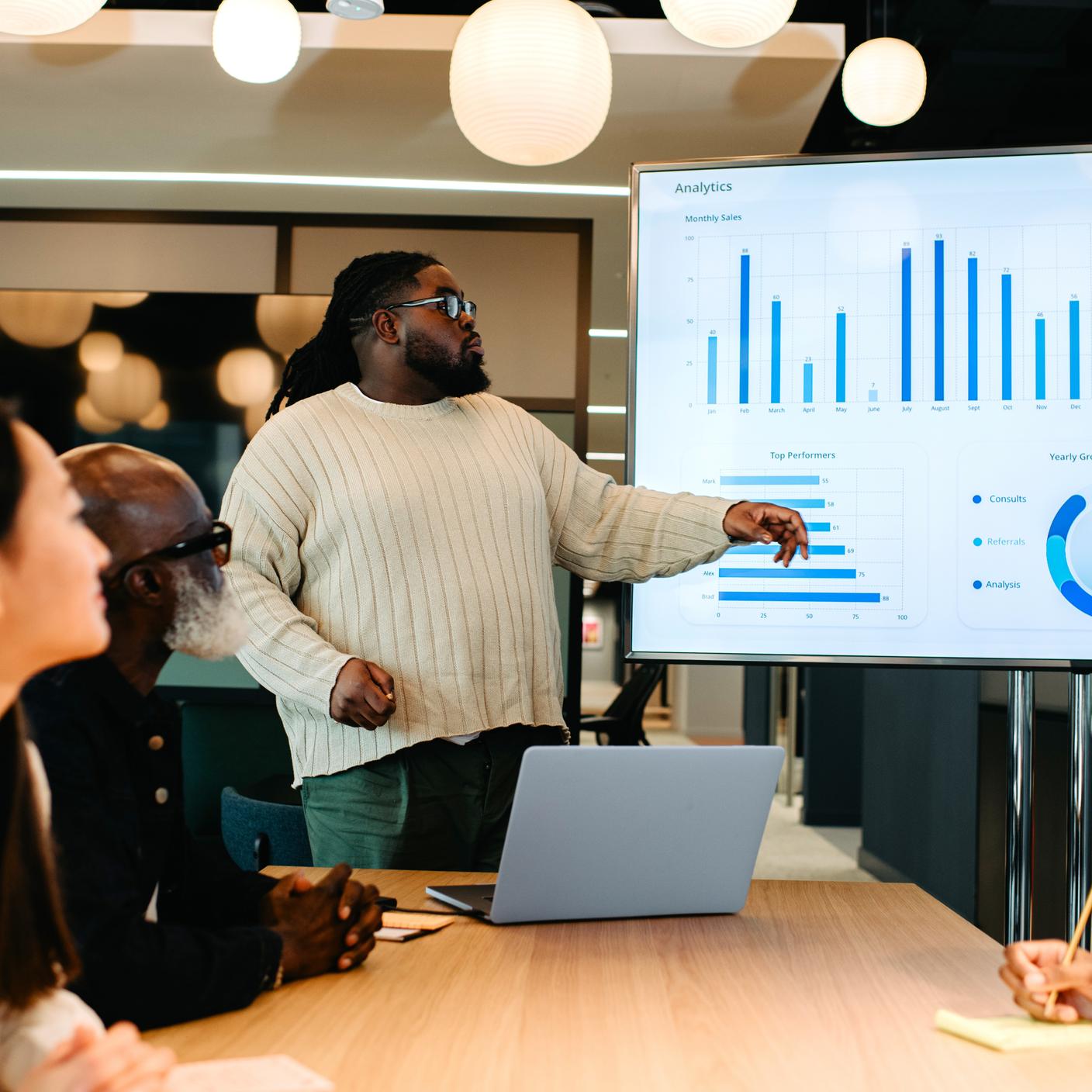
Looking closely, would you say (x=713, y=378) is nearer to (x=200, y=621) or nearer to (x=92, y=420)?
(x=200, y=621)

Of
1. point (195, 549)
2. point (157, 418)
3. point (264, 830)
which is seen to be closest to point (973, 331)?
point (195, 549)

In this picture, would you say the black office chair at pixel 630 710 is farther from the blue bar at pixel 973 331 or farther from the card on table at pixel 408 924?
the card on table at pixel 408 924

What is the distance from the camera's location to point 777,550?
84.2 inches

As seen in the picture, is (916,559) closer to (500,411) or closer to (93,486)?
(500,411)

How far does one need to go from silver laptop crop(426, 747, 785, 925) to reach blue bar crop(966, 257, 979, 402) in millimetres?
969

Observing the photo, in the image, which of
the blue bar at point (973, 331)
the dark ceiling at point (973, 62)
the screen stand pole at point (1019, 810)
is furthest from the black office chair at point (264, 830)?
the dark ceiling at point (973, 62)

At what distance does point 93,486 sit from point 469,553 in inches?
35.6

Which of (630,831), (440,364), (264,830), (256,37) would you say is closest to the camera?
(630,831)

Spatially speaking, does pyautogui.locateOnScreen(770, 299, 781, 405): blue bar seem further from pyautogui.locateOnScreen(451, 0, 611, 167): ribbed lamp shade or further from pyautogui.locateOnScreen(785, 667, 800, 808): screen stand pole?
pyautogui.locateOnScreen(785, 667, 800, 808): screen stand pole

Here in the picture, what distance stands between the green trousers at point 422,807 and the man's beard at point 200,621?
70 cm

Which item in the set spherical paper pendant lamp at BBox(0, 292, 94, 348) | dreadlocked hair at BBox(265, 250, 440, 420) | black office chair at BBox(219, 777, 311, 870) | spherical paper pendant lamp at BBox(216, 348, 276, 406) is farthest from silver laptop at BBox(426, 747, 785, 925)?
spherical paper pendant lamp at BBox(0, 292, 94, 348)

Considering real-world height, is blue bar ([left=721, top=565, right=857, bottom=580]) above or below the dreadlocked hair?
below

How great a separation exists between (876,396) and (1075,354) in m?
0.33

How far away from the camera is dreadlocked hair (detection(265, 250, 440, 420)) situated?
218 cm
